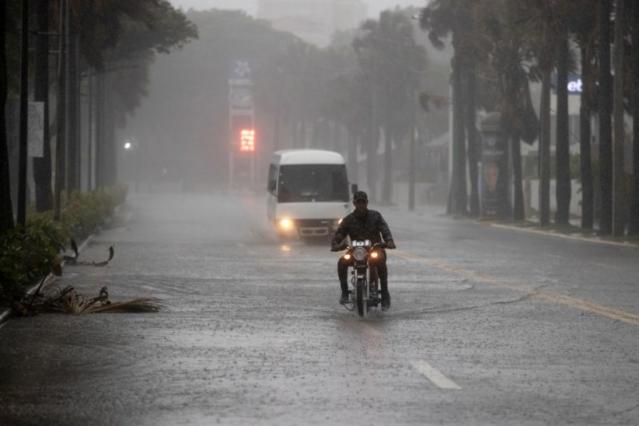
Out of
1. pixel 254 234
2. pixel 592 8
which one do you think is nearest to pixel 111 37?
pixel 254 234

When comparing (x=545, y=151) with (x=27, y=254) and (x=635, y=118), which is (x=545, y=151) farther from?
(x=27, y=254)

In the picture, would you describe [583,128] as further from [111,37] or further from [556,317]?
[556,317]

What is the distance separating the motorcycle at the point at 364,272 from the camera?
68.0 feet

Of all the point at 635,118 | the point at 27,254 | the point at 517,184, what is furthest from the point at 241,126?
the point at 27,254

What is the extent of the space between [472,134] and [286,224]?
115 feet

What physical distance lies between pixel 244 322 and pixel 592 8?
38.8 meters

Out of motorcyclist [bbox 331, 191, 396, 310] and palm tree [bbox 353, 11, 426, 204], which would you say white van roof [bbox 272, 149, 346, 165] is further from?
palm tree [bbox 353, 11, 426, 204]

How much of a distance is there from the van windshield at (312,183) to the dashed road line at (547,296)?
12198 mm

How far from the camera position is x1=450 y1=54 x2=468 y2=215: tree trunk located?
3314 inches

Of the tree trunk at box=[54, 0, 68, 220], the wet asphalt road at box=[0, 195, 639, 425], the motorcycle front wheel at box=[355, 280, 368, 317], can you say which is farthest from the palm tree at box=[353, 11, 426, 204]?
the motorcycle front wheel at box=[355, 280, 368, 317]

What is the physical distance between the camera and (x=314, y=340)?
58.7 ft

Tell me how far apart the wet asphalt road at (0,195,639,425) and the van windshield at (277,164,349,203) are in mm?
15011

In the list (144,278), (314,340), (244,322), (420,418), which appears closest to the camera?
(420,418)

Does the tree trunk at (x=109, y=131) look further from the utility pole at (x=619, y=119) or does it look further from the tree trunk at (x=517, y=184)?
the utility pole at (x=619, y=119)
